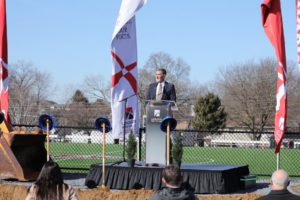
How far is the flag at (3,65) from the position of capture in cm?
1451

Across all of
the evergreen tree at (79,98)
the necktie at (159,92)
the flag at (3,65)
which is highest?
the evergreen tree at (79,98)

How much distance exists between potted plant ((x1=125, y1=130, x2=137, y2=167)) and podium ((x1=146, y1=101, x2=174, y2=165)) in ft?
1.09

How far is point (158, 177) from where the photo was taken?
40.2 feet

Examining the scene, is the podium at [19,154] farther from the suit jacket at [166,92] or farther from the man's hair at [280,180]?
the man's hair at [280,180]

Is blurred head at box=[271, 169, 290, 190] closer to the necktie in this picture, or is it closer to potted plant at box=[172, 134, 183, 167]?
potted plant at box=[172, 134, 183, 167]

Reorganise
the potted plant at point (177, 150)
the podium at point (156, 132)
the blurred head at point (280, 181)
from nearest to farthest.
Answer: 1. the blurred head at point (280, 181)
2. the potted plant at point (177, 150)
3. the podium at point (156, 132)

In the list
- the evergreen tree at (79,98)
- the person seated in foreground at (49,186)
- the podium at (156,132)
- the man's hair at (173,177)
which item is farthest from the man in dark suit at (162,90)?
the evergreen tree at (79,98)

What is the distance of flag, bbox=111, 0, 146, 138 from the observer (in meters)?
13.8

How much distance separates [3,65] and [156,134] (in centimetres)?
463

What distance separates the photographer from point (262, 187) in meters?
13.5

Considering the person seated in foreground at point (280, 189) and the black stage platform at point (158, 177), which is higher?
the person seated in foreground at point (280, 189)

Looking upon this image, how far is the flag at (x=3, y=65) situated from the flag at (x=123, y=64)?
2.78 meters

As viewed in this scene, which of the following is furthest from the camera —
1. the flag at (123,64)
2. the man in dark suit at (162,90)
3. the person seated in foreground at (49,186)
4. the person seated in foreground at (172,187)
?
the flag at (123,64)

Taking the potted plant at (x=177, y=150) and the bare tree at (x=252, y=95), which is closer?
the potted plant at (x=177, y=150)
